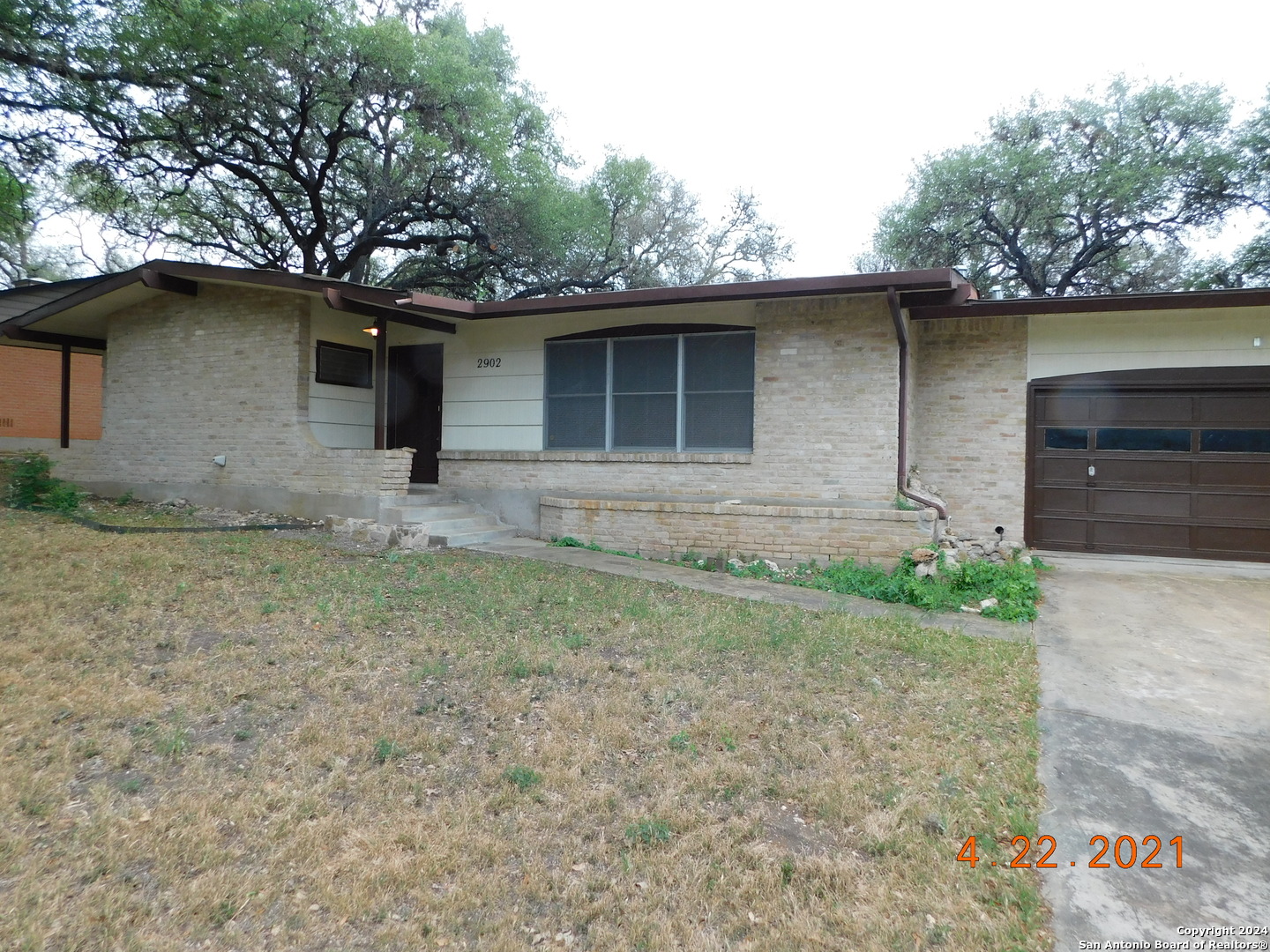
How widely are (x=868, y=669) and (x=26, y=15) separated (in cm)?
1474

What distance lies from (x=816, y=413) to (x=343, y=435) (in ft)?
22.0

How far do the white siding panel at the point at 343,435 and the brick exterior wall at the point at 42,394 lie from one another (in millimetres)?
10006

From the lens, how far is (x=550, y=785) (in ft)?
10.0

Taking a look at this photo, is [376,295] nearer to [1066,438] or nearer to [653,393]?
[653,393]

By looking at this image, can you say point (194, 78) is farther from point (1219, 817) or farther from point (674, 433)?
point (1219, 817)

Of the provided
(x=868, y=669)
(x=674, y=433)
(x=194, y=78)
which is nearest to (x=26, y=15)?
(x=194, y=78)

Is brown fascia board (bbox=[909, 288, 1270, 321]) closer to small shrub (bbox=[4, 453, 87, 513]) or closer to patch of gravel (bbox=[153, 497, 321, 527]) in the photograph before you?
Result: patch of gravel (bbox=[153, 497, 321, 527])

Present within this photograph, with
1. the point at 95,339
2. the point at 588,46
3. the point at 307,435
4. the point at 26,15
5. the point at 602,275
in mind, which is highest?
the point at 588,46

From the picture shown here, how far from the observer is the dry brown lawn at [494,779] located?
225 cm

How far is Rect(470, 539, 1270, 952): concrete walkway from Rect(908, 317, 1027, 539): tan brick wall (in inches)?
83.9

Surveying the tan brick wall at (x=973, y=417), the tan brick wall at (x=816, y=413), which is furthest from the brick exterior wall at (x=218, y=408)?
the tan brick wall at (x=973, y=417)

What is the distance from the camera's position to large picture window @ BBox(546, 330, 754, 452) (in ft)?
30.2

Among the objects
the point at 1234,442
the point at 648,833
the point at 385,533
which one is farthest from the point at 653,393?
the point at 648,833

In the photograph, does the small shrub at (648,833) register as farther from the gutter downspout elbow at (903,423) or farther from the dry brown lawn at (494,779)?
the gutter downspout elbow at (903,423)
